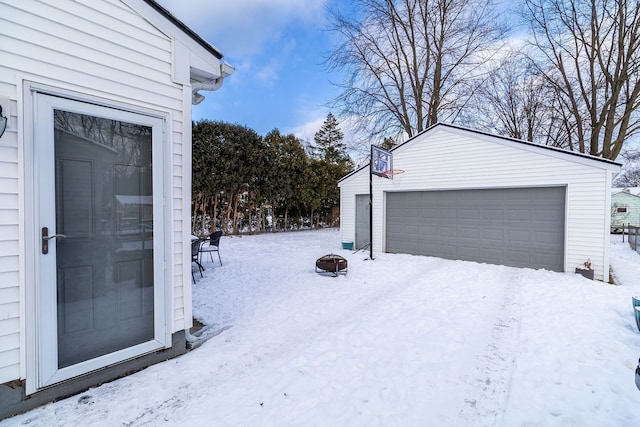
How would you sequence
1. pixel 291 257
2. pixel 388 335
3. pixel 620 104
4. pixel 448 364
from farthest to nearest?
pixel 620 104 < pixel 291 257 < pixel 388 335 < pixel 448 364

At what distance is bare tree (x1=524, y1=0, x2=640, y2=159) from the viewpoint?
34.5ft

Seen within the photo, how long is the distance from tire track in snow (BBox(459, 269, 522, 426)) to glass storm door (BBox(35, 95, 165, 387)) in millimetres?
2724

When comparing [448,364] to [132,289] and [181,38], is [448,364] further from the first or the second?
[181,38]

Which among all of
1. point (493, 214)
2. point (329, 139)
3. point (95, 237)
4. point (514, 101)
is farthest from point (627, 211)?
point (95, 237)

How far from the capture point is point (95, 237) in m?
2.41

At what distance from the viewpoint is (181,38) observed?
2822mm

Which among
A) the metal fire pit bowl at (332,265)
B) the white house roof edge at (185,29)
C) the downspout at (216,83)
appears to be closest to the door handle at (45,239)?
the downspout at (216,83)

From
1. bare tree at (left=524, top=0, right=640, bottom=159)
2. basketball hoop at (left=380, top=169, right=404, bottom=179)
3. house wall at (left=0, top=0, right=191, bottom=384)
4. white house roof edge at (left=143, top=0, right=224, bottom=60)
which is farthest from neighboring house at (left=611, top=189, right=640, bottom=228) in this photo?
house wall at (left=0, top=0, right=191, bottom=384)

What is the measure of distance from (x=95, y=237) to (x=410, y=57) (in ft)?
51.9

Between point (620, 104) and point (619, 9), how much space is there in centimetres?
328

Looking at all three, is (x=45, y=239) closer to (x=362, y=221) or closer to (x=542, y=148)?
(x=362, y=221)

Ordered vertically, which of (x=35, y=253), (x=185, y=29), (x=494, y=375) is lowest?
(x=494, y=375)

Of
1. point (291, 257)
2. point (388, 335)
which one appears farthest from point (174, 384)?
point (291, 257)

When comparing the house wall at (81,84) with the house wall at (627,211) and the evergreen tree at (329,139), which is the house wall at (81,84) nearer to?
the evergreen tree at (329,139)
